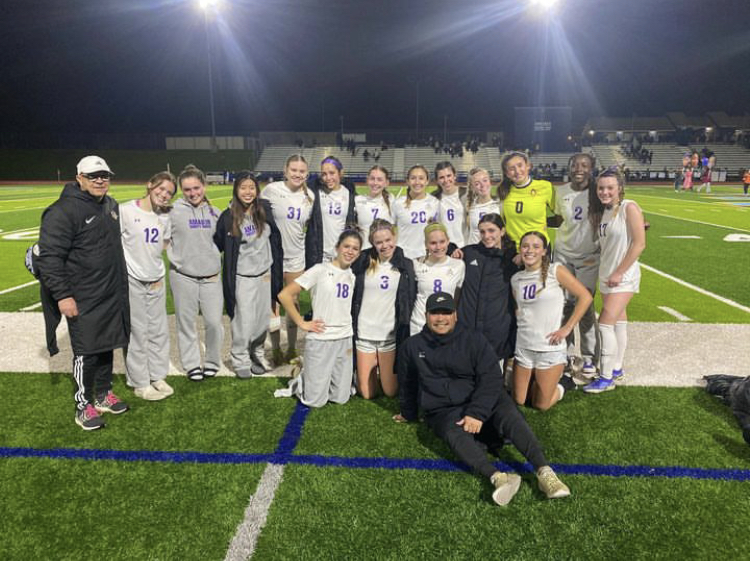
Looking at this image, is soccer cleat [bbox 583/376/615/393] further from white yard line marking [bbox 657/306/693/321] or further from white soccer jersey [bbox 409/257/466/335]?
white yard line marking [bbox 657/306/693/321]

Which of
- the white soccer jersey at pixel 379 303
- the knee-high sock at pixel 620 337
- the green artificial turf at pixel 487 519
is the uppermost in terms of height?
the white soccer jersey at pixel 379 303

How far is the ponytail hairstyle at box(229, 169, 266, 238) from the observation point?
4289 millimetres

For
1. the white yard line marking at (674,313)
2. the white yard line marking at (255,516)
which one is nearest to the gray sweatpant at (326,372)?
the white yard line marking at (255,516)

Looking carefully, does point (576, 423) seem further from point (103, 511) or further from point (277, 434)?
point (103, 511)

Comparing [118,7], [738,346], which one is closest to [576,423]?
[738,346]

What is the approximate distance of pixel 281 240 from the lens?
480 centimetres

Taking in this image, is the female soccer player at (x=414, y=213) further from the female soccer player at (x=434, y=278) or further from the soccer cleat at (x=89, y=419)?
the soccer cleat at (x=89, y=419)

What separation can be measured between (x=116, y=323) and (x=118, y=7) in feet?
133

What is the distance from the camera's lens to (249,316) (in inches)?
179

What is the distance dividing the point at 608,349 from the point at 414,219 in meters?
2.17

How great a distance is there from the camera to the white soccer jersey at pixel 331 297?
4035 millimetres

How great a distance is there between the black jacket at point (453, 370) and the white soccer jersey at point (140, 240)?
2.18 m

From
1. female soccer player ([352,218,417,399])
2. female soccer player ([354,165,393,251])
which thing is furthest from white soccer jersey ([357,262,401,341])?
female soccer player ([354,165,393,251])

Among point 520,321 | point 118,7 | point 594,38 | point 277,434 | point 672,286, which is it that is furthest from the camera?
point 594,38
